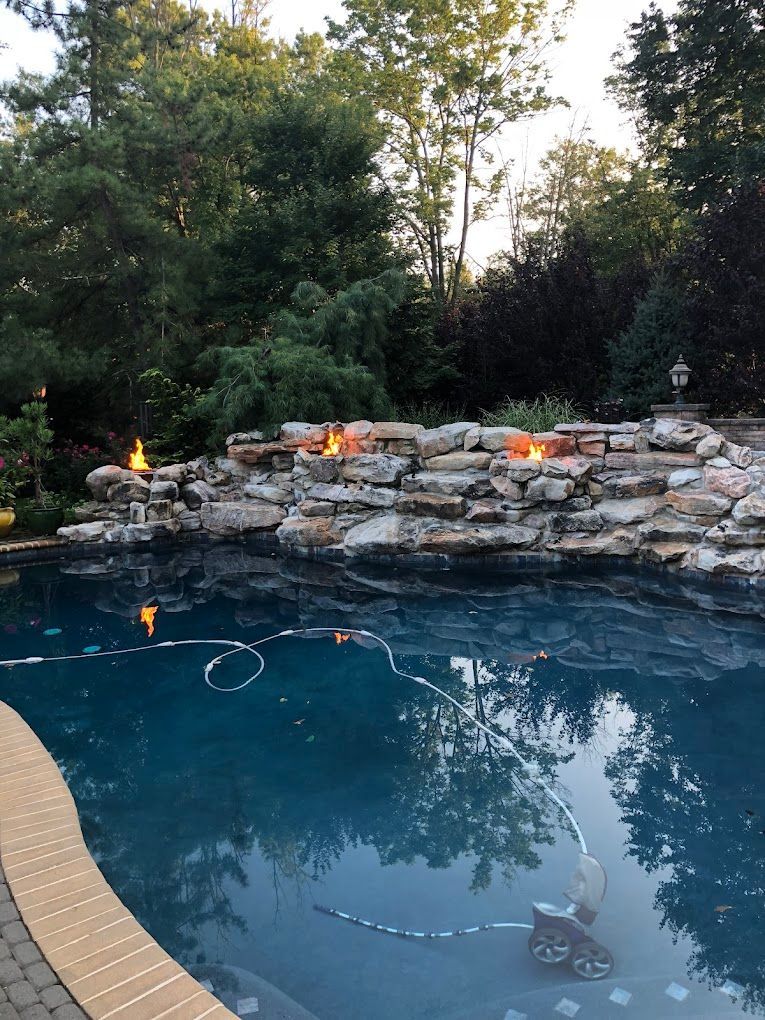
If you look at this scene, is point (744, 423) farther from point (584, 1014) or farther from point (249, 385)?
point (584, 1014)

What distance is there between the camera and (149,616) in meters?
6.52

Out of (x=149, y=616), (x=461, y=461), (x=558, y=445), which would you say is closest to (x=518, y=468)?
(x=558, y=445)

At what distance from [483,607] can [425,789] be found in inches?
122

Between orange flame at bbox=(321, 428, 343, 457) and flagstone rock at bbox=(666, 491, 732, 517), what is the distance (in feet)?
13.2

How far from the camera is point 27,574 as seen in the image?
818 cm

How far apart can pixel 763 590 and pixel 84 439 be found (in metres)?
10.5

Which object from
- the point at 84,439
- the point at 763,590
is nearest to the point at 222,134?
the point at 84,439

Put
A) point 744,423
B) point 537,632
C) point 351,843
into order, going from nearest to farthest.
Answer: point 351,843 → point 537,632 → point 744,423

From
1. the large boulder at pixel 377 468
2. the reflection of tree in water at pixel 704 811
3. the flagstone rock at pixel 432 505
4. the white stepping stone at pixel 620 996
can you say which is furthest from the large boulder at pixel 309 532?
the white stepping stone at pixel 620 996

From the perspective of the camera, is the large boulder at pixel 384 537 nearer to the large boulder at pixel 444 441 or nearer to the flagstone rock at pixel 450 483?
the flagstone rock at pixel 450 483

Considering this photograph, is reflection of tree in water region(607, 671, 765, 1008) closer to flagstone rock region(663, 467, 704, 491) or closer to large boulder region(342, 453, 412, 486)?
flagstone rock region(663, 467, 704, 491)

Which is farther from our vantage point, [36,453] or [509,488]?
[36,453]

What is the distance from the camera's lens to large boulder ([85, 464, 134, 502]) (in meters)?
9.42

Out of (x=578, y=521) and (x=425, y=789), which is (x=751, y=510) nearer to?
(x=578, y=521)
